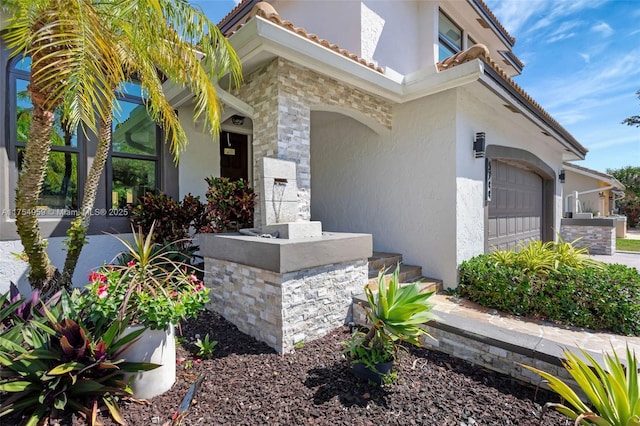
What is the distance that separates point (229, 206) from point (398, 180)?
3.73 metres

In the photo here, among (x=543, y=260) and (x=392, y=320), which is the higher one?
(x=543, y=260)

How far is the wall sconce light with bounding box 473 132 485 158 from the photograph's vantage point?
6.43 meters

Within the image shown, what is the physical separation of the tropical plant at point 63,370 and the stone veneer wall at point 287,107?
8.40 ft

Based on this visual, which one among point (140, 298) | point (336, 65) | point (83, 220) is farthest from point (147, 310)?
point (336, 65)

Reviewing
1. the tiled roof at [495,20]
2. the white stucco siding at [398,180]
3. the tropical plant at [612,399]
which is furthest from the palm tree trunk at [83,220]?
the tiled roof at [495,20]

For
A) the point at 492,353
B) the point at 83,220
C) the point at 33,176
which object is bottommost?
the point at 492,353

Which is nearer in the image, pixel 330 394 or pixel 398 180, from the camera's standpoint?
pixel 330 394

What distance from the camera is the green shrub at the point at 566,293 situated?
15.1 feet

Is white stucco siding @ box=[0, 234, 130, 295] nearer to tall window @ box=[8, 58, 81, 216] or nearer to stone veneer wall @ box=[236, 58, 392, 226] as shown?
tall window @ box=[8, 58, 81, 216]

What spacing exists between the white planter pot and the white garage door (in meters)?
7.07

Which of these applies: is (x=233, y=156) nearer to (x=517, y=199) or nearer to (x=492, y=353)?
(x=492, y=353)

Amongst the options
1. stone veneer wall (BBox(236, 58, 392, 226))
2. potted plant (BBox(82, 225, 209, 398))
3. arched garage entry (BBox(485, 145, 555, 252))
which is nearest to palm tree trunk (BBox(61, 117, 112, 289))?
potted plant (BBox(82, 225, 209, 398))

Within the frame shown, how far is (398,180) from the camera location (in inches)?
273

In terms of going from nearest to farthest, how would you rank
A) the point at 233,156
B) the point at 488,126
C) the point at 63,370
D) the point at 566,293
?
1. the point at 63,370
2. the point at 566,293
3. the point at 488,126
4. the point at 233,156
